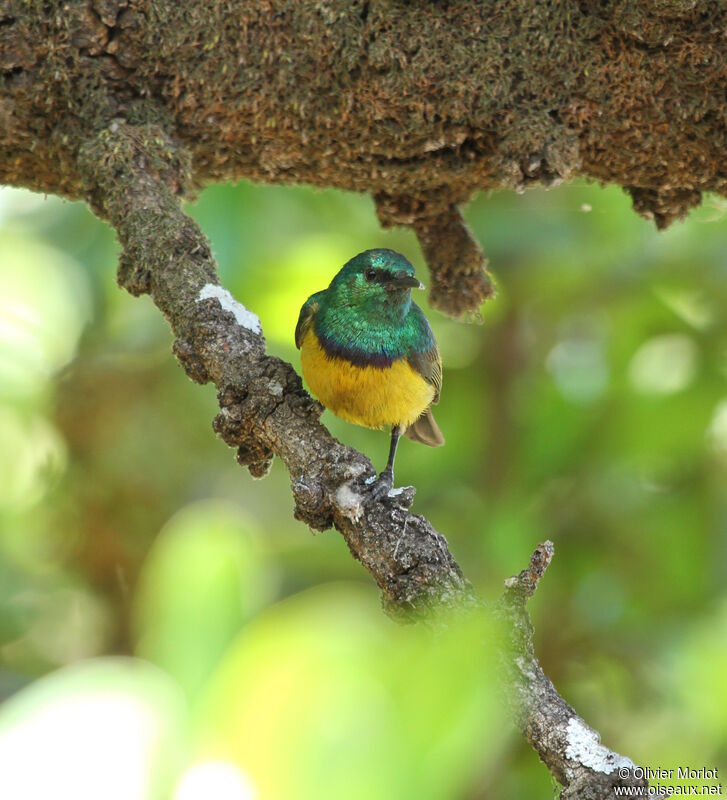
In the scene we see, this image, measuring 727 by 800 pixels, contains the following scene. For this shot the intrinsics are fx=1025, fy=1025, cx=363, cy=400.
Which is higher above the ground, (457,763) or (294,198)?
(294,198)

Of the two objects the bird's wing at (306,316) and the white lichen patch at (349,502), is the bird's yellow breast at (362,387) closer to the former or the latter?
the bird's wing at (306,316)

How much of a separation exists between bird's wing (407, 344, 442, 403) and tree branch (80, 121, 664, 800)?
1.17m

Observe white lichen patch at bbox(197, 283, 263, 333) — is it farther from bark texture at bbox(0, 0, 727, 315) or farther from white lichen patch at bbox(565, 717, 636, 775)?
white lichen patch at bbox(565, 717, 636, 775)

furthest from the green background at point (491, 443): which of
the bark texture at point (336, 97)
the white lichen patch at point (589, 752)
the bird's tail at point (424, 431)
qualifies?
the white lichen patch at point (589, 752)

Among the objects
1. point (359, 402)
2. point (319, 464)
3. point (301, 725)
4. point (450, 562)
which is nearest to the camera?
point (301, 725)

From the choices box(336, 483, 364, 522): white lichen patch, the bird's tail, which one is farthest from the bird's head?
box(336, 483, 364, 522): white lichen patch

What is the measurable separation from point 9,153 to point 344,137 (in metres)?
0.86

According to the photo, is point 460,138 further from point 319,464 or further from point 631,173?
point 319,464

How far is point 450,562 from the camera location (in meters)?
1.82

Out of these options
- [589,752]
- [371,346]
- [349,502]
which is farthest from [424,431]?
[589,752]

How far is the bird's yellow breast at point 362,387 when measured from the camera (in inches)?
130

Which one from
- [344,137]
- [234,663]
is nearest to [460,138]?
[344,137]

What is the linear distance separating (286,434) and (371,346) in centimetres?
133

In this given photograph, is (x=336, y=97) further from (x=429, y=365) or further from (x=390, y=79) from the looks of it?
(x=429, y=365)
